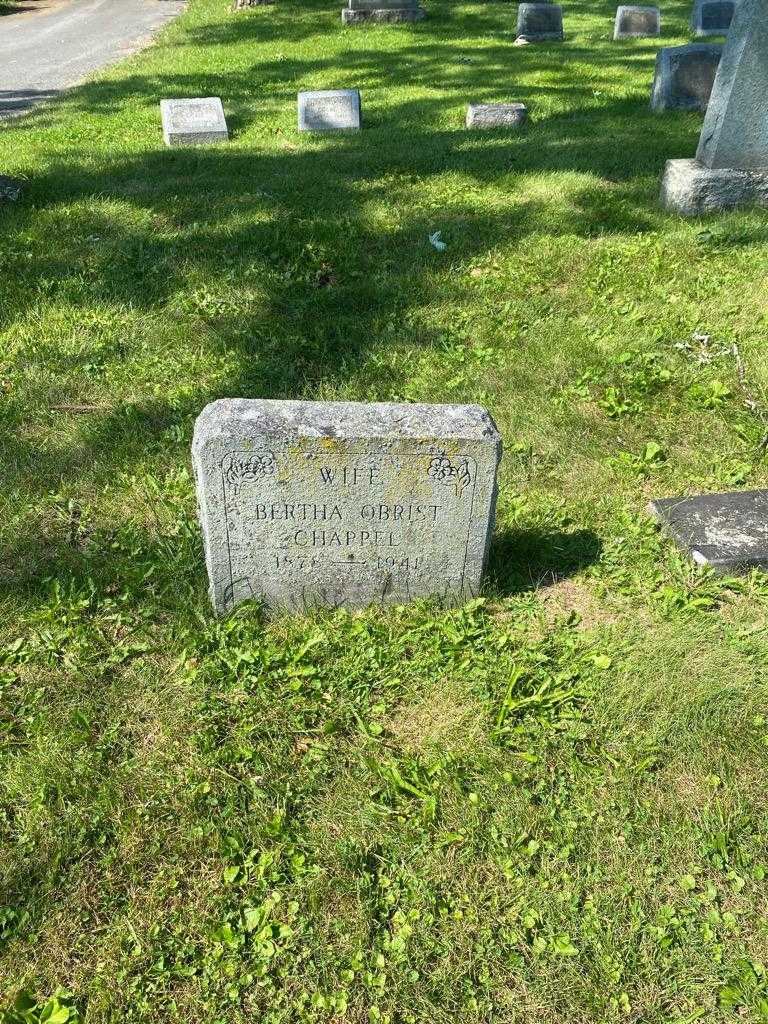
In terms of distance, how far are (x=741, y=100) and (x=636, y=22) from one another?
9.41 meters

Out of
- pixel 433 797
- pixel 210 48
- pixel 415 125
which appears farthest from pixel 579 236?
pixel 210 48

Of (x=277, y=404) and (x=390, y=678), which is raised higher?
(x=277, y=404)

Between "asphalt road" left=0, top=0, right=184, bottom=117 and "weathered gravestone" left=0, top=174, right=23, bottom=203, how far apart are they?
4740 mm

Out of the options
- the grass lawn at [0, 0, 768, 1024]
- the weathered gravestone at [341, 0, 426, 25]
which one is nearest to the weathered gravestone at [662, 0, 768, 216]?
the grass lawn at [0, 0, 768, 1024]

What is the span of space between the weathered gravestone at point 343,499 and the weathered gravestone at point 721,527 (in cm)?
98

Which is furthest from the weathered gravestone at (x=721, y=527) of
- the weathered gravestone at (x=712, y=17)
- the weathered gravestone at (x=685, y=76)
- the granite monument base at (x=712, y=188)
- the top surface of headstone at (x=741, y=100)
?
the weathered gravestone at (x=712, y=17)

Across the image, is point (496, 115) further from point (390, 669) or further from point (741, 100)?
point (390, 669)

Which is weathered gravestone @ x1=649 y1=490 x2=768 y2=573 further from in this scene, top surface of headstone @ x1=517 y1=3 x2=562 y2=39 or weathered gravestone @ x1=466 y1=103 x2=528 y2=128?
top surface of headstone @ x1=517 y1=3 x2=562 y2=39

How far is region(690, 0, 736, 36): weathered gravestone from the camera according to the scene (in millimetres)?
13367

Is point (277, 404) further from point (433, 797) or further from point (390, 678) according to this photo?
point (433, 797)

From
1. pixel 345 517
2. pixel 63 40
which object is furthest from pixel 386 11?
pixel 345 517

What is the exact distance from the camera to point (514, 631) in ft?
10.0

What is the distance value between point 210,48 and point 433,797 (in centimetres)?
1502

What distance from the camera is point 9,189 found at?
22.5ft
